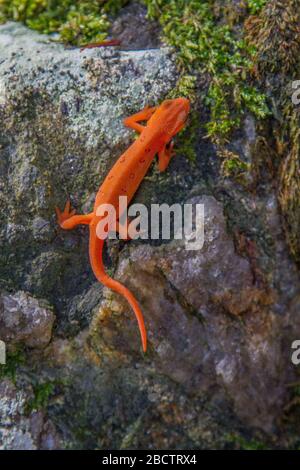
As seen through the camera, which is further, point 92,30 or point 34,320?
point 92,30

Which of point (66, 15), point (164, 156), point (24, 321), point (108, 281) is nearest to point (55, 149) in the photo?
point (164, 156)

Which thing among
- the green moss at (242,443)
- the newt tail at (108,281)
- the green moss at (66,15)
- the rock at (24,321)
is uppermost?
the green moss at (66,15)

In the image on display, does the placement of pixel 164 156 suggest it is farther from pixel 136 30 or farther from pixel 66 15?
Answer: pixel 66 15

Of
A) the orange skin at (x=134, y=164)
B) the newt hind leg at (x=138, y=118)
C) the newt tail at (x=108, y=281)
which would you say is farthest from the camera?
the newt hind leg at (x=138, y=118)

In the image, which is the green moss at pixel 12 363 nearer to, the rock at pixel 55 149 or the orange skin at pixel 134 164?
the rock at pixel 55 149

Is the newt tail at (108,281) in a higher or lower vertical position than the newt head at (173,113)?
lower

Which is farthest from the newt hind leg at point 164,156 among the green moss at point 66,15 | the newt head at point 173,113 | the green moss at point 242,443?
the green moss at point 242,443

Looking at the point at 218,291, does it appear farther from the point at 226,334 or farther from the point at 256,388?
the point at 256,388
